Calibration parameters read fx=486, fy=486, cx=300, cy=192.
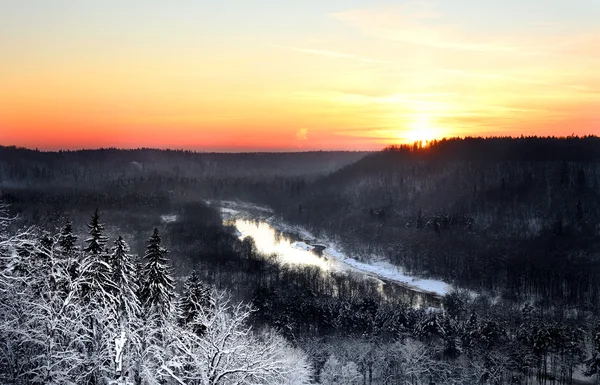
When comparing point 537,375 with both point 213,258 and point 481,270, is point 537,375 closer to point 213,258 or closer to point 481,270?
point 481,270

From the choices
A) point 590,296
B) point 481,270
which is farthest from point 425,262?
point 590,296

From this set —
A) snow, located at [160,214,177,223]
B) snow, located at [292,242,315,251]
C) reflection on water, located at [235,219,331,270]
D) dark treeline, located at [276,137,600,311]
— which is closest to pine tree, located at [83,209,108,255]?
dark treeline, located at [276,137,600,311]

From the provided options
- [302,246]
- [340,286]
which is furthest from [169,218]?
[340,286]

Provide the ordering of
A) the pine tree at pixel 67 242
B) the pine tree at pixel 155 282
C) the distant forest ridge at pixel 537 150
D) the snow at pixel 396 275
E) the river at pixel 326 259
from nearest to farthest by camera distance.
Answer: the pine tree at pixel 67 242
the pine tree at pixel 155 282
the river at pixel 326 259
the snow at pixel 396 275
the distant forest ridge at pixel 537 150

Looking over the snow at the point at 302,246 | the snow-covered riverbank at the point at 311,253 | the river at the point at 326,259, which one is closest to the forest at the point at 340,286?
the river at the point at 326,259

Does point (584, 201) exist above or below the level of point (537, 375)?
above

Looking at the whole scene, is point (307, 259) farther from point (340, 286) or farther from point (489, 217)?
point (489, 217)

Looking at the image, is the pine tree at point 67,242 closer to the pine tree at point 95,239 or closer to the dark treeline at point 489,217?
the pine tree at point 95,239
